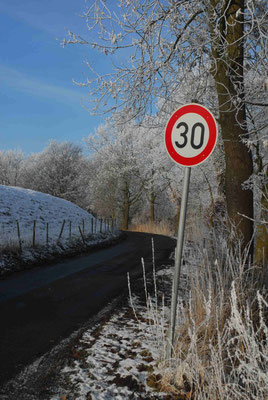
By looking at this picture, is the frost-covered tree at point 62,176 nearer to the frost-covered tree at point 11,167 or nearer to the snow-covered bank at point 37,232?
the frost-covered tree at point 11,167

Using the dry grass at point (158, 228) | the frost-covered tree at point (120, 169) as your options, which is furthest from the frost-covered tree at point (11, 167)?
the dry grass at point (158, 228)

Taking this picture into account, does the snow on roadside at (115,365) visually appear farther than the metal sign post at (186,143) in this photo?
No

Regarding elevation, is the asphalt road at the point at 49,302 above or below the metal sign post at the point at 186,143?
below

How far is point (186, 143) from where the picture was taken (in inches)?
133

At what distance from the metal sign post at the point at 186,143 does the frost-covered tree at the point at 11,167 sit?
46.6 m

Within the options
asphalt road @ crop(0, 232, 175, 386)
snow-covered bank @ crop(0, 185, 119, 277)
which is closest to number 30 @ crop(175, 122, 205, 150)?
asphalt road @ crop(0, 232, 175, 386)

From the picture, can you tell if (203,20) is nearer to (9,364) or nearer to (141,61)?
(141,61)

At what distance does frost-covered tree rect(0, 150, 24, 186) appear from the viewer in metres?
48.5

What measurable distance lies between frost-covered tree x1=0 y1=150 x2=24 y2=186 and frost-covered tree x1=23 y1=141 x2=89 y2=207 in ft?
18.6

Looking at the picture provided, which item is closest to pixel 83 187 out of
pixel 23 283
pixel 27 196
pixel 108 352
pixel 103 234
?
pixel 27 196

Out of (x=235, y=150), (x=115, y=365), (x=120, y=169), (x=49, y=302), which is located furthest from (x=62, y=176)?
(x=115, y=365)

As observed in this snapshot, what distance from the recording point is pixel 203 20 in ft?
22.6

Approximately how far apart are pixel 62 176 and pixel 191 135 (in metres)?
38.2

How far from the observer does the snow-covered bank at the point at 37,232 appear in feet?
30.3
